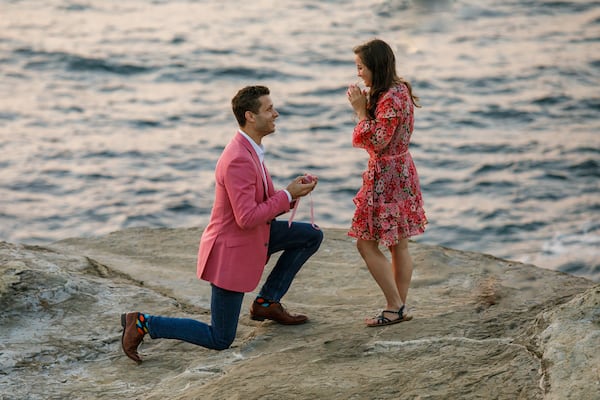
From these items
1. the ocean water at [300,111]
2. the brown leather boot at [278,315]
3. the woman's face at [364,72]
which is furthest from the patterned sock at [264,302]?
the ocean water at [300,111]

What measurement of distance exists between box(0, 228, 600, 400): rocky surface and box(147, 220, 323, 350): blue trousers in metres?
0.13

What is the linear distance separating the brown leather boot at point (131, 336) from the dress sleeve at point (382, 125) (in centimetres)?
157

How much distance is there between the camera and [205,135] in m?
15.4

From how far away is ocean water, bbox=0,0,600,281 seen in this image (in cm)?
1346

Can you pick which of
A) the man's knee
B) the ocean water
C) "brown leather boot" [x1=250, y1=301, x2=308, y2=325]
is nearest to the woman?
"brown leather boot" [x1=250, y1=301, x2=308, y2=325]

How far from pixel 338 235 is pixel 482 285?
182 centimetres

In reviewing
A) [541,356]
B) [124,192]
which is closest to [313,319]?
[541,356]

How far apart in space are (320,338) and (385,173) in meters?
0.97

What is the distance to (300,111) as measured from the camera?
16.1m

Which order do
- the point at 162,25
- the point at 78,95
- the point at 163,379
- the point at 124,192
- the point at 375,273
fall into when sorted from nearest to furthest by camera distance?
the point at 163,379, the point at 375,273, the point at 124,192, the point at 78,95, the point at 162,25

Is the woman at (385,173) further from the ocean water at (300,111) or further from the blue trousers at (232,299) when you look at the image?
the ocean water at (300,111)

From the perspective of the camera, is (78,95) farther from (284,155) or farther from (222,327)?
(222,327)

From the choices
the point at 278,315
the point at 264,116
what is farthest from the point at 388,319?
the point at 264,116

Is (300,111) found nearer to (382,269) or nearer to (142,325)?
(382,269)
